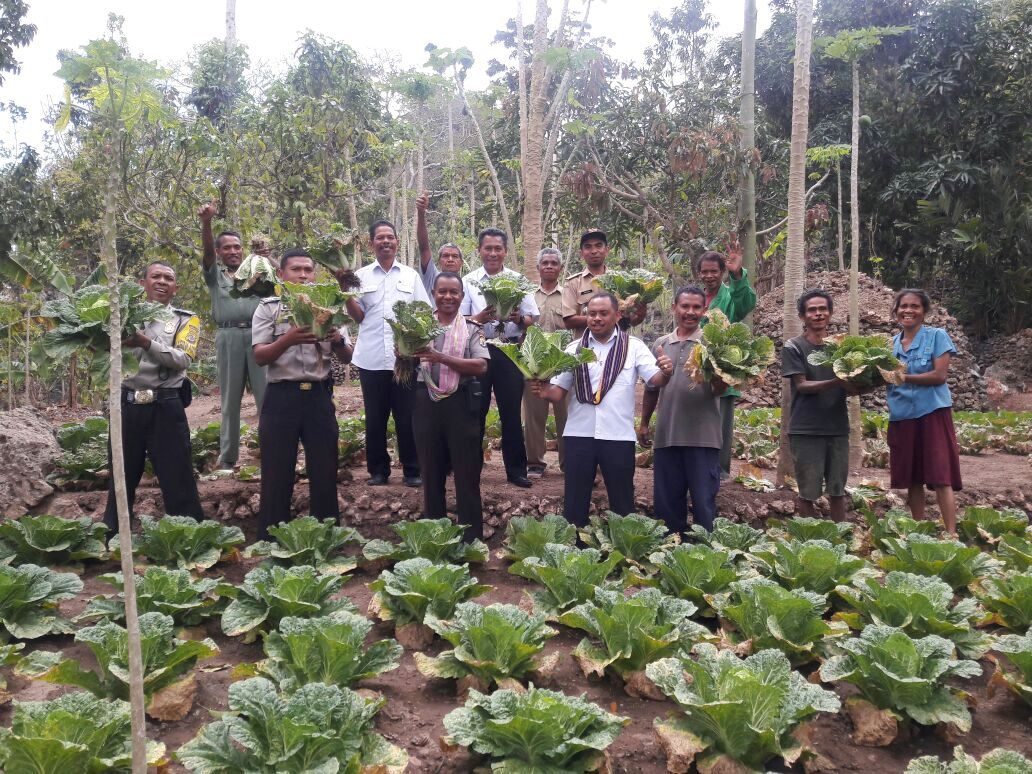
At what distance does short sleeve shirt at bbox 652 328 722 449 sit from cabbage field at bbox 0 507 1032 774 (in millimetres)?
566

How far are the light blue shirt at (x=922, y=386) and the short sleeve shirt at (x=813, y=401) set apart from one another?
19.3 inches

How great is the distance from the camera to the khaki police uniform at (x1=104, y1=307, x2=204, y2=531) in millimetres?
4441

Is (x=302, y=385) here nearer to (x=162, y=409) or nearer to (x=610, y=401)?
(x=162, y=409)

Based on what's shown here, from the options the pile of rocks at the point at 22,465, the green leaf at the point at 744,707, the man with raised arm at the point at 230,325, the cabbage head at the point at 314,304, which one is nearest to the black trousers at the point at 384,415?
the man with raised arm at the point at 230,325

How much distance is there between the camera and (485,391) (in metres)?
4.87

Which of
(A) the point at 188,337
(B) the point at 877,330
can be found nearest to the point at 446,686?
(A) the point at 188,337

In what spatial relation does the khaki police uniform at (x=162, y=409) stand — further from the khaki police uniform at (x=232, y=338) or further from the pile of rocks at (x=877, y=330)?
the pile of rocks at (x=877, y=330)

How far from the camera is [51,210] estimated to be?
8.23 m

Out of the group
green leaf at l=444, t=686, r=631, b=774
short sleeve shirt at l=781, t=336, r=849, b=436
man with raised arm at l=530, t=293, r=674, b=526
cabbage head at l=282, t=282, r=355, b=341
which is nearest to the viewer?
green leaf at l=444, t=686, r=631, b=774

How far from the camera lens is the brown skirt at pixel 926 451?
5008 mm

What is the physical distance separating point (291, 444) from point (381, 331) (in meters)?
1.06

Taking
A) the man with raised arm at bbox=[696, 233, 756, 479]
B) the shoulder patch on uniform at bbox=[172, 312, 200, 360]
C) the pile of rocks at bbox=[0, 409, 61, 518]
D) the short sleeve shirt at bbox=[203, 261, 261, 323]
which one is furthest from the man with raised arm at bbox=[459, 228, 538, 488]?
the pile of rocks at bbox=[0, 409, 61, 518]

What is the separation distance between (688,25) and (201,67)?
30.7 ft

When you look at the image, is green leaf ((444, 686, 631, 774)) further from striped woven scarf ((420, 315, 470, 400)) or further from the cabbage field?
striped woven scarf ((420, 315, 470, 400))
